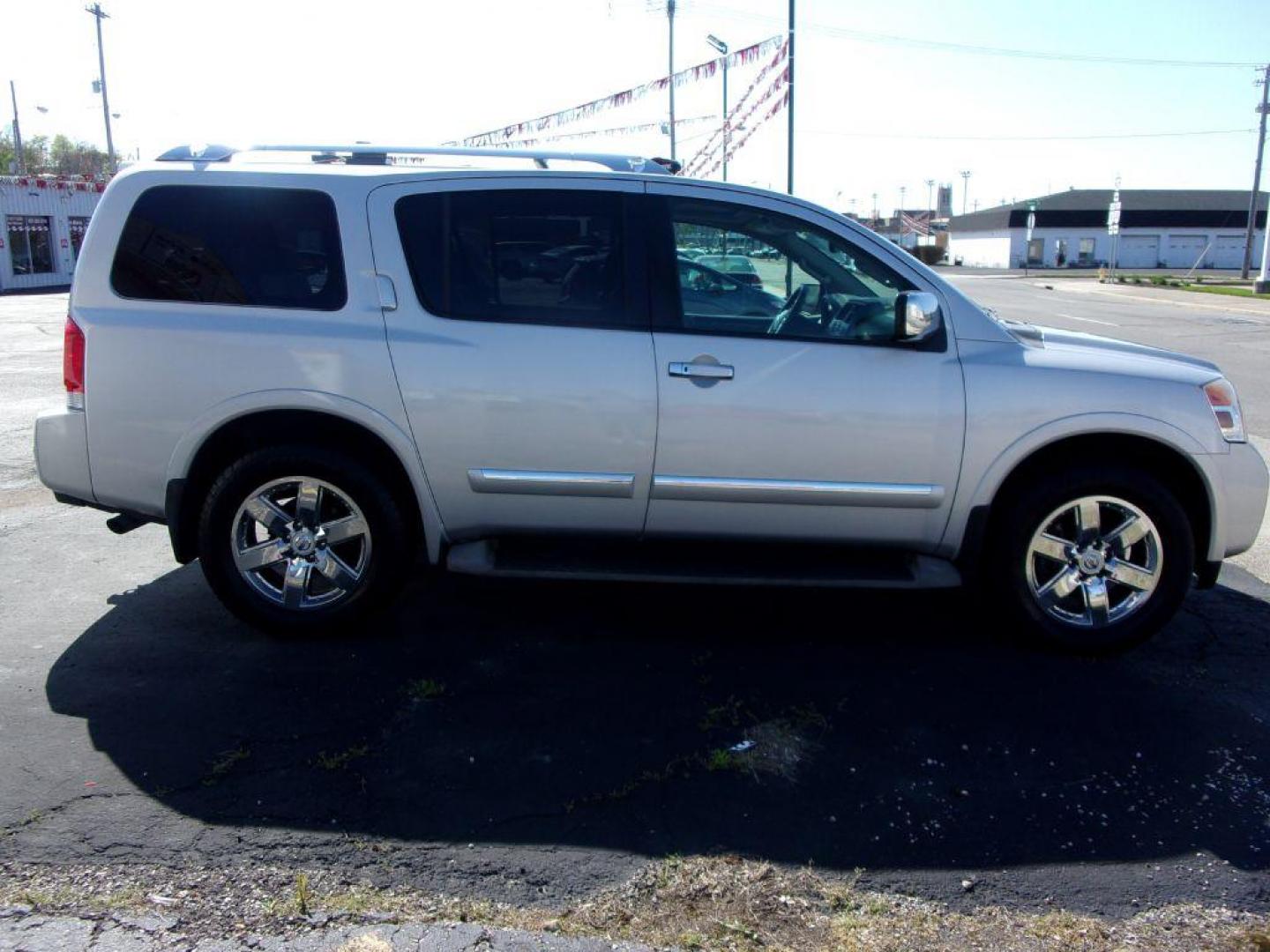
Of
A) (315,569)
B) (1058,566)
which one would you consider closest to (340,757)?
(315,569)

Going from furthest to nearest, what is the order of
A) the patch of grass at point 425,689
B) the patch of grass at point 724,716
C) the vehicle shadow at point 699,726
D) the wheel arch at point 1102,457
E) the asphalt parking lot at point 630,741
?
the wheel arch at point 1102,457, the patch of grass at point 425,689, the patch of grass at point 724,716, the vehicle shadow at point 699,726, the asphalt parking lot at point 630,741

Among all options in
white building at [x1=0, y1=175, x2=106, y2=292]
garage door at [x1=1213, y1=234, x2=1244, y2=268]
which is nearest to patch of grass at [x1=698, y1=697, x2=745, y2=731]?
white building at [x1=0, y1=175, x2=106, y2=292]

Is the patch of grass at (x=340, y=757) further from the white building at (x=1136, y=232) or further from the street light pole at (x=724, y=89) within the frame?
the white building at (x=1136, y=232)

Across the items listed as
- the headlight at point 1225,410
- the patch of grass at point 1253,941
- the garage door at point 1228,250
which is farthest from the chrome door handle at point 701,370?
the garage door at point 1228,250

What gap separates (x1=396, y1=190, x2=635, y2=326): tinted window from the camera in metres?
4.71

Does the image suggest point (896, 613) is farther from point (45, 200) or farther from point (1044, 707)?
point (45, 200)

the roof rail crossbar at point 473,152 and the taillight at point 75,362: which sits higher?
the roof rail crossbar at point 473,152

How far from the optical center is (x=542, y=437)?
466 centimetres

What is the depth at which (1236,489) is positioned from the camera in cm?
473

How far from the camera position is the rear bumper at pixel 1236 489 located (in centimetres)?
472

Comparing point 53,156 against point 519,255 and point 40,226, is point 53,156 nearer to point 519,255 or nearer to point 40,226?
point 40,226

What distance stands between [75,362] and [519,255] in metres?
1.95

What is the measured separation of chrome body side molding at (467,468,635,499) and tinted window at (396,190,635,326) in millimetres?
642

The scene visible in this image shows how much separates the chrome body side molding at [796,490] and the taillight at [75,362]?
97.5 inches
